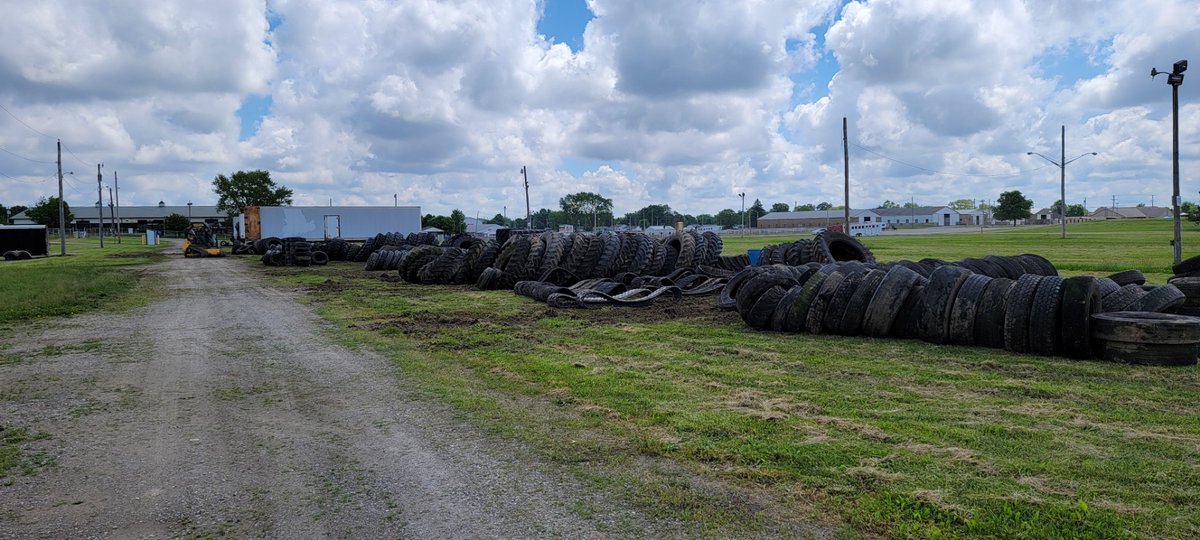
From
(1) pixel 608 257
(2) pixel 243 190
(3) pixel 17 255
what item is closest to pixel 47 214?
(2) pixel 243 190

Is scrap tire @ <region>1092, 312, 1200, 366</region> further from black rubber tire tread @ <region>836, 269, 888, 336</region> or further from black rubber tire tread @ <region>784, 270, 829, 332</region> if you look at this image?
black rubber tire tread @ <region>784, 270, 829, 332</region>

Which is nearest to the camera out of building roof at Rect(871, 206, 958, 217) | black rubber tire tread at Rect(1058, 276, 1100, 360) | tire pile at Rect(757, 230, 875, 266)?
black rubber tire tread at Rect(1058, 276, 1100, 360)

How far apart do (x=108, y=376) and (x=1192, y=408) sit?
10412mm

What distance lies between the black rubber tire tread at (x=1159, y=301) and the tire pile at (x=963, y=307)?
10 millimetres

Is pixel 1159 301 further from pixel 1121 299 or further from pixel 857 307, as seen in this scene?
pixel 857 307

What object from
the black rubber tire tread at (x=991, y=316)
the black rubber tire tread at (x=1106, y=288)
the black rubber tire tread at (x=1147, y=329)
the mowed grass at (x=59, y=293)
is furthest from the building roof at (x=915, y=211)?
the black rubber tire tread at (x=1147, y=329)

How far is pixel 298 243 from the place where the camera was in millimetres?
31719

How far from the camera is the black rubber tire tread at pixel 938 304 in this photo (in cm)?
919

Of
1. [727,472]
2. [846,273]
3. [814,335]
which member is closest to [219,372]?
[727,472]

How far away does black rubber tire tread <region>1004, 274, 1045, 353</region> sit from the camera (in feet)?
27.4

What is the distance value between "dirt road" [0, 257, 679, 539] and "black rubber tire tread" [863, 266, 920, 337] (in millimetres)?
6073

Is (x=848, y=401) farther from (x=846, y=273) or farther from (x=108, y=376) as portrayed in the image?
(x=108, y=376)

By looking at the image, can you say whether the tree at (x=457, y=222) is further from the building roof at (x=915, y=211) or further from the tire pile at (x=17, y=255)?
the building roof at (x=915, y=211)

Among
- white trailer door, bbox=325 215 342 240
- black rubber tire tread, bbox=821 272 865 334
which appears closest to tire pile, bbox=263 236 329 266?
white trailer door, bbox=325 215 342 240
